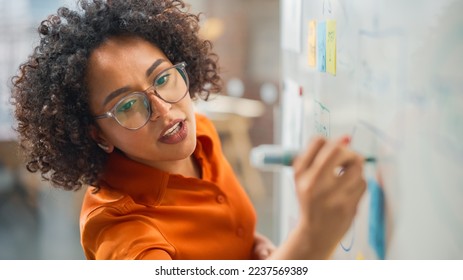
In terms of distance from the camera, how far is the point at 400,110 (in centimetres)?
59

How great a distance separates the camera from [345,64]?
28.2 inches

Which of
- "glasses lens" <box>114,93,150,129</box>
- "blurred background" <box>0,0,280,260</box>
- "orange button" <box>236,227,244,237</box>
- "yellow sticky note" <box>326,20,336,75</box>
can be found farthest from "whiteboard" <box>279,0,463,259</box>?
"blurred background" <box>0,0,280,260</box>

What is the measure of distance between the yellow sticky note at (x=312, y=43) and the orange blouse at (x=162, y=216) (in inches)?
7.9

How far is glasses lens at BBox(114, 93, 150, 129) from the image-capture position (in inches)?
25.8

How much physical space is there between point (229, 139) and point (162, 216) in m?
1.18

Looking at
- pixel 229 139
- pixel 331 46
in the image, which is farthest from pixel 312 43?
pixel 229 139

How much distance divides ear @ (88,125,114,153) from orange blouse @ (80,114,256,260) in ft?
0.06

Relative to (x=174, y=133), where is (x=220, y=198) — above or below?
below

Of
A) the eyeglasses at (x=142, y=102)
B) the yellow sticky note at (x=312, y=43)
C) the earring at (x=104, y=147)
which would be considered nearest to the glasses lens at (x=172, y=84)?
the eyeglasses at (x=142, y=102)

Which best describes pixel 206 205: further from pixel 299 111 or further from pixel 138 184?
pixel 299 111

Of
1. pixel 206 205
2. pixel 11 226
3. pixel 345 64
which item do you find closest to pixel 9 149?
pixel 11 226

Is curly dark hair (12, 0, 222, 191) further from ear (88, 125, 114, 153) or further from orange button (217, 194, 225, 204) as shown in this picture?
orange button (217, 194, 225, 204)

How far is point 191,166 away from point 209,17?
64.2 inches

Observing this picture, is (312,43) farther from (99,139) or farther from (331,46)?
(99,139)
